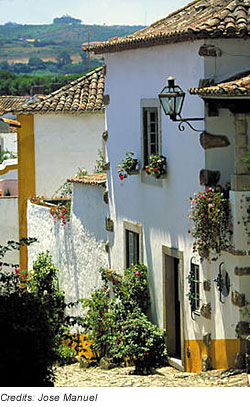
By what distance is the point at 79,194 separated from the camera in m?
19.3

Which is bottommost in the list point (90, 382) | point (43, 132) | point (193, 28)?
point (90, 382)

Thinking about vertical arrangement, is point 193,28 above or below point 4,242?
above

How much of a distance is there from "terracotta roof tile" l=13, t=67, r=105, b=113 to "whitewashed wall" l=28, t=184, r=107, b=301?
325 centimetres

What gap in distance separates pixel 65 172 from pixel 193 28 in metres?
11.6

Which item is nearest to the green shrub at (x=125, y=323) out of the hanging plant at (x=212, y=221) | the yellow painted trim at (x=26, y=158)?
the hanging plant at (x=212, y=221)

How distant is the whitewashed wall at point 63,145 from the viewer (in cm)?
2377

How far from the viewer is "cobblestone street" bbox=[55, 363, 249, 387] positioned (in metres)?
12.4

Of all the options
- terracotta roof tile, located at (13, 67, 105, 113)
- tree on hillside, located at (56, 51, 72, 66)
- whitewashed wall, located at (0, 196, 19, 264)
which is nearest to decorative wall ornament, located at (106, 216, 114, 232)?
terracotta roof tile, located at (13, 67, 105, 113)

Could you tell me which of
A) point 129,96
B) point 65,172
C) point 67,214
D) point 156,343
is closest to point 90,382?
point 156,343

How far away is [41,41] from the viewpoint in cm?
A: 14400

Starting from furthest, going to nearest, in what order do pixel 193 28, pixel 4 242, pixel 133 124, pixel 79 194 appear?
pixel 4 242
pixel 79 194
pixel 133 124
pixel 193 28

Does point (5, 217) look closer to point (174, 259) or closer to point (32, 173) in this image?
point (32, 173)

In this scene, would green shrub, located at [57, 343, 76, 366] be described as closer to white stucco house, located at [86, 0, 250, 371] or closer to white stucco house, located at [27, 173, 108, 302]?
white stucco house, located at [86, 0, 250, 371]

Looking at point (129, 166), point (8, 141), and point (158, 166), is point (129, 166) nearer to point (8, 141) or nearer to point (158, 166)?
point (158, 166)
